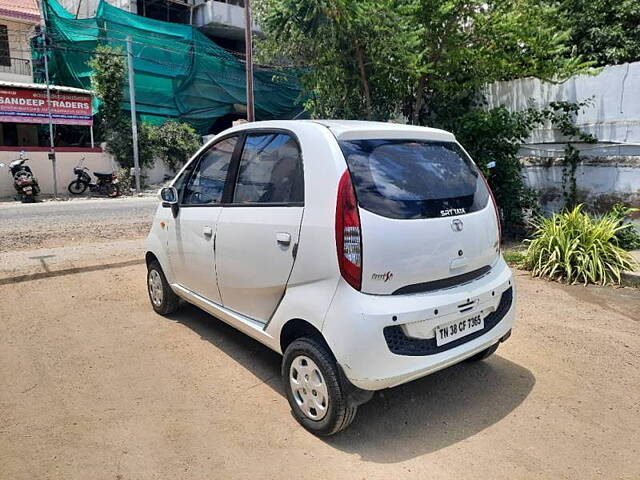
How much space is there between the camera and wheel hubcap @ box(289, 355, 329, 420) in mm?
2771

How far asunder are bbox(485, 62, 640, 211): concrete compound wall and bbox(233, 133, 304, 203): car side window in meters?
5.95

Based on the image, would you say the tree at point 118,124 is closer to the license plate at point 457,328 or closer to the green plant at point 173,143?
the green plant at point 173,143

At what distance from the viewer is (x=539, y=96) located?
8.02m

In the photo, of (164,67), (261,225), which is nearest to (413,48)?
(261,225)

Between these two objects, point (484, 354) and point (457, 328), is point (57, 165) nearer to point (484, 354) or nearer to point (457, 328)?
point (484, 354)

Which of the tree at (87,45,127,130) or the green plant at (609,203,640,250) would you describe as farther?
the tree at (87,45,127,130)

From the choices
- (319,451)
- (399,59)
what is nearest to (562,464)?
(319,451)

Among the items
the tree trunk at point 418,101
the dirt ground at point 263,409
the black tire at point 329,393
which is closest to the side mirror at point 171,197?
the dirt ground at point 263,409

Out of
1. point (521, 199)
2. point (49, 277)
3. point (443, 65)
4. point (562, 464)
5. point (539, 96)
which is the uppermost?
point (443, 65)

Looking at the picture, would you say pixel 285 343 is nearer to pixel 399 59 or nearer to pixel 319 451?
pixel 319 451

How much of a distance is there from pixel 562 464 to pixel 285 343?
165cm

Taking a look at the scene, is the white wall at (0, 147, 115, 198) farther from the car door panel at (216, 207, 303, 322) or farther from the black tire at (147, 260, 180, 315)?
the car door panel at (216, 207, 303, 322)

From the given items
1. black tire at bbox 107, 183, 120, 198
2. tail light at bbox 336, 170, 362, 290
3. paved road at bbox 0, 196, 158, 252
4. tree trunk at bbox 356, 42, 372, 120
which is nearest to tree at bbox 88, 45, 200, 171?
black tire at bbox 107, 183, 120, 198

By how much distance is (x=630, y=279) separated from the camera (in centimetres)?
566
